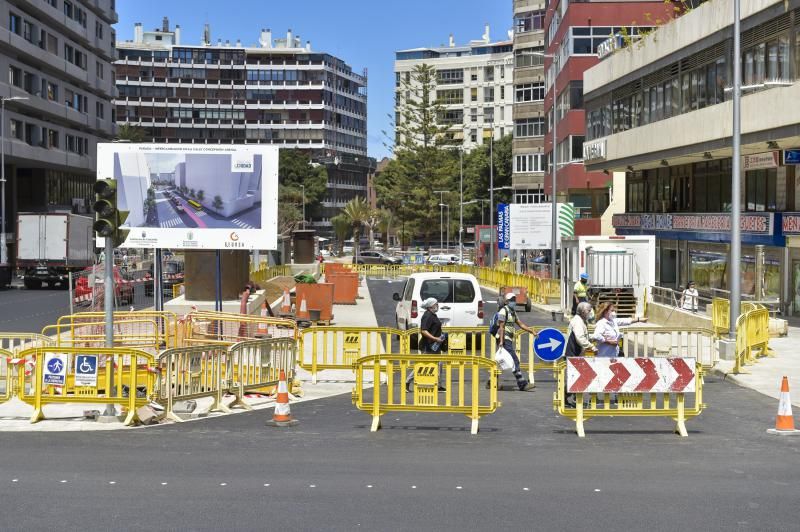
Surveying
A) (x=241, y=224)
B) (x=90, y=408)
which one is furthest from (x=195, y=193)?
(x=90, y=408)

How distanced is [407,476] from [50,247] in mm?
47587

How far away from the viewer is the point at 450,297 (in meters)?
26.7

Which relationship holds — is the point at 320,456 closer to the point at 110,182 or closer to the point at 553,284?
the point at 110,182

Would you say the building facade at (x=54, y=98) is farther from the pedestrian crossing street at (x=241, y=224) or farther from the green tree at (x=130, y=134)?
the pedestrian crossing street at (x=241, y=224)

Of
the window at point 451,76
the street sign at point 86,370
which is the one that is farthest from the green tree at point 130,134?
the street sign at point 86,370

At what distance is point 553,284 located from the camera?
48625 millimetres

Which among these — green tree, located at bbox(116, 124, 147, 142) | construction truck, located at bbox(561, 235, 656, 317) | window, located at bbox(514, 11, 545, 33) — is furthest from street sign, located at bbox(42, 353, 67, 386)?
green tree, located at bbox(116, 124, 147, 142)

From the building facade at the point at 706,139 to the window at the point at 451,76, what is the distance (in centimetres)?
10647

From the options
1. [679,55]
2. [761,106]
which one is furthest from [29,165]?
[761,106]

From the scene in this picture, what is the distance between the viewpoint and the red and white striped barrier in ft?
45.6

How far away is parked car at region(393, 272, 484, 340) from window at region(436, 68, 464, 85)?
13962cm

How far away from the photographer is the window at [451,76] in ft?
538

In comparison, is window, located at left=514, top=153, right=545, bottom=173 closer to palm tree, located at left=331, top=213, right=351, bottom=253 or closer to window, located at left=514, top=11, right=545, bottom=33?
window, located at left=514, top=11, right=545, bottom=33

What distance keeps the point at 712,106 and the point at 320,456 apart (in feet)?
103
